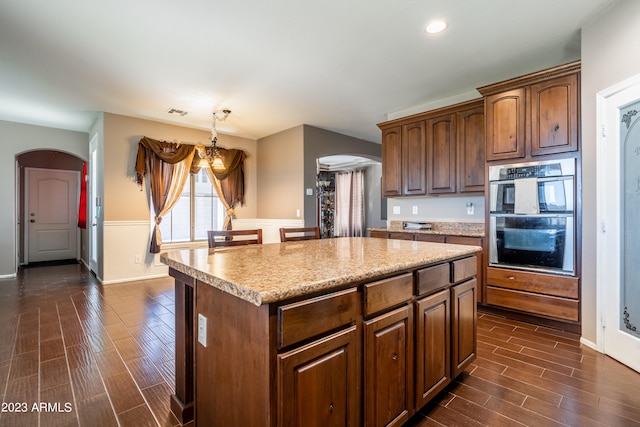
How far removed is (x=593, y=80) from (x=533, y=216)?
1183mm

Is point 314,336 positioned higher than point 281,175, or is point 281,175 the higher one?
point 281,175

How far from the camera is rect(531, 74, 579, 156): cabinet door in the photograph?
2.62m

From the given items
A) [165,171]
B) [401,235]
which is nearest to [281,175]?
[165,171]

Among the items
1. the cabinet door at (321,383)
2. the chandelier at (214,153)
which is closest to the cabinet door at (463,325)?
the cabinet door at (321,383)

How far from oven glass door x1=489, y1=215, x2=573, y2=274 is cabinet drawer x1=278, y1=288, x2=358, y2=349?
2475 mm

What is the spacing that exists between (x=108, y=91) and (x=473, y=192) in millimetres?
4666

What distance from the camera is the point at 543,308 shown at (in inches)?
109

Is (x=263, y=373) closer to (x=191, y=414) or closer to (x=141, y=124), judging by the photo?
(x=191, y=414)

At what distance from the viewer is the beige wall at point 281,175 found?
210 inches

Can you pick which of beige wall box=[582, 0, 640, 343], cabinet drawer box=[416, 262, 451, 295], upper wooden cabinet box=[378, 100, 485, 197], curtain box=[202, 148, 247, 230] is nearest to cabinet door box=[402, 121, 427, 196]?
upper wooden cabinet box=[378, 100, 485, 197]

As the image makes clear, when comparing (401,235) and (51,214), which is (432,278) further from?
(51,214)

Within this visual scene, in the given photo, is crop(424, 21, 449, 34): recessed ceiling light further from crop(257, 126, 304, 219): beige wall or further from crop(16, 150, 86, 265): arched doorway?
Answer: crop(16, 150, 86, 265): arched doorway

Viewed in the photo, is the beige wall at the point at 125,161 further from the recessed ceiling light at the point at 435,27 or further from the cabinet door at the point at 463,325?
the cabinet door at the point at 463,325

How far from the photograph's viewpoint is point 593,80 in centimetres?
239
